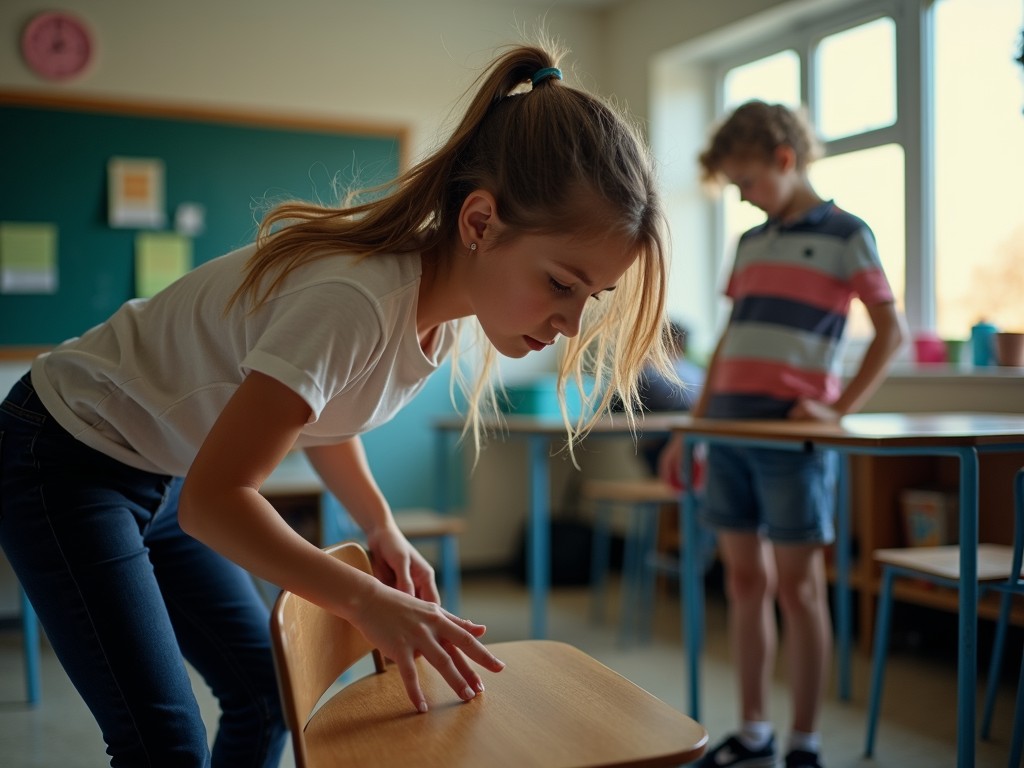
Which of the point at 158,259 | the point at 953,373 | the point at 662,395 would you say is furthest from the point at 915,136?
the point at 158,259

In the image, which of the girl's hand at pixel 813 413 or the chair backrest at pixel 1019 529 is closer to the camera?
the chair backrest at pixel 1019 529

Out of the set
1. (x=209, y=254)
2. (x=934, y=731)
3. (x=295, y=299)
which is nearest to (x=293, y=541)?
→ (x=295, y=299)

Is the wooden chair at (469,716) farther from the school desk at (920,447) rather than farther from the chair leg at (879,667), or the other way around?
the chair leg at (879,667)

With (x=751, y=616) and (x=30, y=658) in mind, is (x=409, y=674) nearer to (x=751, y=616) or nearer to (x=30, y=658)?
(x=751, y=616)

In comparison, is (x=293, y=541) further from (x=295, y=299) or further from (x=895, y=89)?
(x=895, y=89)

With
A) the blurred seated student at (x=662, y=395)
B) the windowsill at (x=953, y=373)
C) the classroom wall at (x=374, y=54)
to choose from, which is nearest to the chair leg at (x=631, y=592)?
the blurred seated student at (x=662, y=395)

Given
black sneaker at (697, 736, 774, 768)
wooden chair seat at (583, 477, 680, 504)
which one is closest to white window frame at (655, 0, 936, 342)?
wooden chair seat at (583, 477, 680, 504)

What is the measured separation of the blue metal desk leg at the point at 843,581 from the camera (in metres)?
2.64

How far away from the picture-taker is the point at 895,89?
3.44 m

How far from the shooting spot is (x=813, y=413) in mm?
2027

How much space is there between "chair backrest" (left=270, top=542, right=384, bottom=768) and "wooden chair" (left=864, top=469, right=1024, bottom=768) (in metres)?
1.15

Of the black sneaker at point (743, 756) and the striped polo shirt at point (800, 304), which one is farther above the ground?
the striped polo shirt at point (800, 304)

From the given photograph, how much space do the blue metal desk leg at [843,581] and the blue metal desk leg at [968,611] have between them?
1.11 meters

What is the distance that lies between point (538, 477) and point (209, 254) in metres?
1.81
